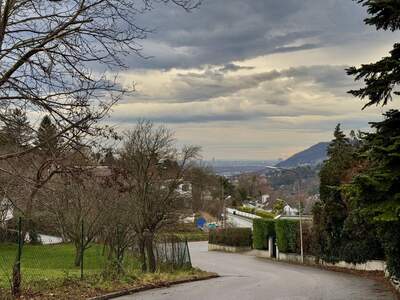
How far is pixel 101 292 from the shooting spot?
16.2 meters

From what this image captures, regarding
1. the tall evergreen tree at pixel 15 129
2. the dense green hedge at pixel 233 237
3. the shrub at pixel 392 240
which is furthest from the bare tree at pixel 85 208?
the dense green hedge at pixel 233 237

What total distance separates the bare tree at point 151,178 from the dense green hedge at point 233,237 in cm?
2779

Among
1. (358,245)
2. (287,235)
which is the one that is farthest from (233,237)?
(358,245)

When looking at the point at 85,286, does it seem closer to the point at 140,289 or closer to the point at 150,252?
the point at 140,289

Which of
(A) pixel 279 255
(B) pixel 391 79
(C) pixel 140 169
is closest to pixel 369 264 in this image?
(C) pixel 140 169

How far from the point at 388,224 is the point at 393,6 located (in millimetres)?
4749

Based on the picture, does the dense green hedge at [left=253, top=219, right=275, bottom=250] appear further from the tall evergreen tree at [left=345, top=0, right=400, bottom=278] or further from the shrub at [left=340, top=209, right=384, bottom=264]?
the tall evergreen tree at [left=345, top=0, right=400, bottom=278]

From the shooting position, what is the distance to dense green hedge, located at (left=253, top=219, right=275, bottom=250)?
53.3 meters

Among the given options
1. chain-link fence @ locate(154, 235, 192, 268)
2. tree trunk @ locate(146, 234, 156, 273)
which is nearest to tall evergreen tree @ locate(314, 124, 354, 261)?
chain-link fence @ locate(154, 235, 192, 268)

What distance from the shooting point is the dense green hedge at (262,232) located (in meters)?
53.3

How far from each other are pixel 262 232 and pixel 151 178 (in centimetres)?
2283

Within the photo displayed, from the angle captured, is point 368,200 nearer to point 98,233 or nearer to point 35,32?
point 35,32

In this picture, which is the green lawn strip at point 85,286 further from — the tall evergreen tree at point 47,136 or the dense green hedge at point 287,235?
the dense green hedge at point 287,235

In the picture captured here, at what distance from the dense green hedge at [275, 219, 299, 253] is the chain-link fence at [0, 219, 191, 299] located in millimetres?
15920
